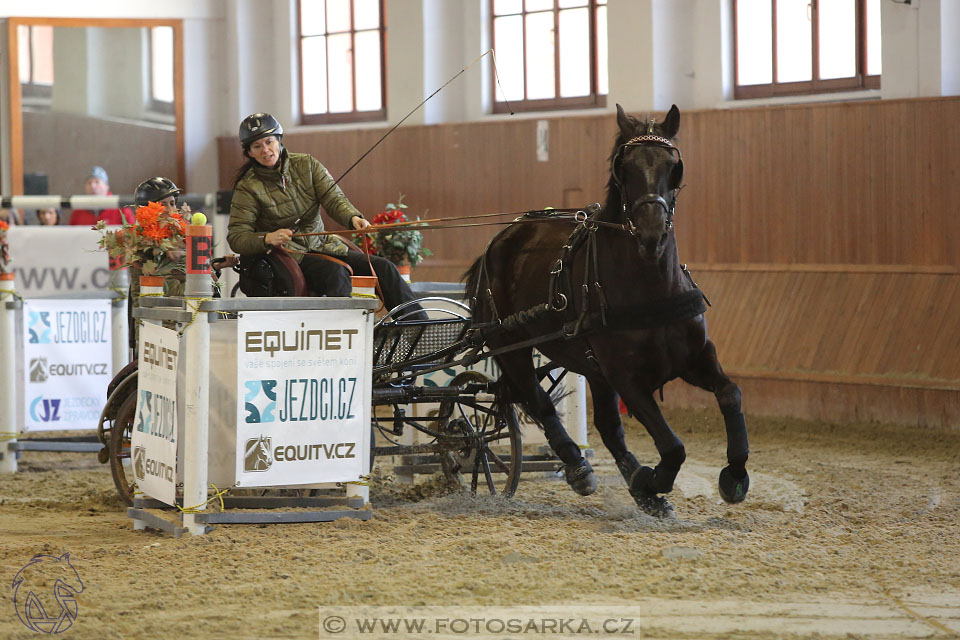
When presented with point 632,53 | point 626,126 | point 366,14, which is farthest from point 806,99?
point 626,126

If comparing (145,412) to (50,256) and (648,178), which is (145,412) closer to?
(648,178)

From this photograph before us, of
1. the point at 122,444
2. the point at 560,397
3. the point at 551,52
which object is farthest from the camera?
the point at 551,52

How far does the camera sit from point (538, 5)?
11969 millimetres

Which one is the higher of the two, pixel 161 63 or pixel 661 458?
pixel 161 63

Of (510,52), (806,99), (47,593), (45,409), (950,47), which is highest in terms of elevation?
(510,52)

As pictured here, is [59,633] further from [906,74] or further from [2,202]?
[906,74]

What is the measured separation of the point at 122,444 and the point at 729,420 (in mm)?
3223

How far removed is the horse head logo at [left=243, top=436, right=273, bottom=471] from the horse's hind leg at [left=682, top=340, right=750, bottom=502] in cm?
194

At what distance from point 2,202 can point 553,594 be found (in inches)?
256

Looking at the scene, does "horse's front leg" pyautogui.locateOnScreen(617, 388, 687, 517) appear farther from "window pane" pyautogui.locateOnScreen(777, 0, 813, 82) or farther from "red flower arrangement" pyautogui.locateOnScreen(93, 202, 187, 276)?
"window pane" pyautogui.locateOnScreen(777, 0, 813, 82)

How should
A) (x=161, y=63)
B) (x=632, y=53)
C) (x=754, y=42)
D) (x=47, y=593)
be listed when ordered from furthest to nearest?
(x=161, y=63)
(x=632, y=53)
(x=754, y=42)
(x=47, y=593)

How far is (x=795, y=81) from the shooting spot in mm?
10555

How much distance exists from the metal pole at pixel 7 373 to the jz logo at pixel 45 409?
0.47 m

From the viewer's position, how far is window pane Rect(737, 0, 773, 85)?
10.7 meters
